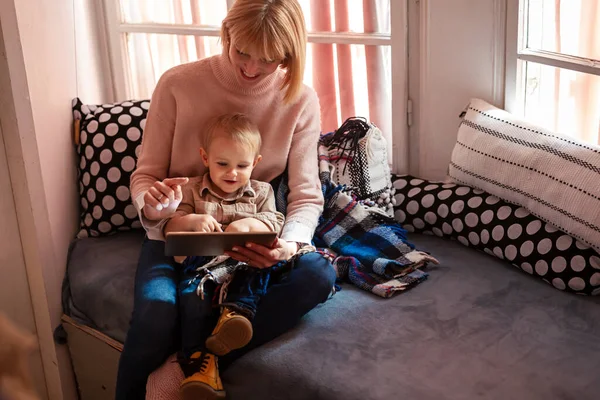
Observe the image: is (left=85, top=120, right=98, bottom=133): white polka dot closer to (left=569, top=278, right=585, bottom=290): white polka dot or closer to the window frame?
the window frame

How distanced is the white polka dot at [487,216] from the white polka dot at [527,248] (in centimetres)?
13

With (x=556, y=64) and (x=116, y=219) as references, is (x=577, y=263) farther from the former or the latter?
(x=116, y=219)

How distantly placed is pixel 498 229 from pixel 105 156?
1142 millimetres

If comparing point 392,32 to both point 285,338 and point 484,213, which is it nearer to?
point 484,213

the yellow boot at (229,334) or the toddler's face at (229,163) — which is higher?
the toddler's face at (229,163)

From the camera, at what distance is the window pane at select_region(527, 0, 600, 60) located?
1.88 m

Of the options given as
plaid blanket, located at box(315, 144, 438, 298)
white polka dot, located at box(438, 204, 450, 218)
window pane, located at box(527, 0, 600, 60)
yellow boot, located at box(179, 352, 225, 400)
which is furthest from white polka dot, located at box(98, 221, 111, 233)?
window pane, located at box(527, 0, 600, 60)

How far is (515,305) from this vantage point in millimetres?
1858

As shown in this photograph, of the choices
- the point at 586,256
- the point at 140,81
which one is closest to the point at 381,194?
the point at 586,256

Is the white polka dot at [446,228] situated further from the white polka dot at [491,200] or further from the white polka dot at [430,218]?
the white polka dot at [491,200]

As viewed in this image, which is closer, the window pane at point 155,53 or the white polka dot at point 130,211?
the white polka dot at point 130,211

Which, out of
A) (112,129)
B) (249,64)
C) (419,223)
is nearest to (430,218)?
(419,223)

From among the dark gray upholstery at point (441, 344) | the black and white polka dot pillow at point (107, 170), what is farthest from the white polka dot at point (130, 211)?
the dark gray upholstery at point (441, 344)

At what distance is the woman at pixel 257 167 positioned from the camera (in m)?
1.80
